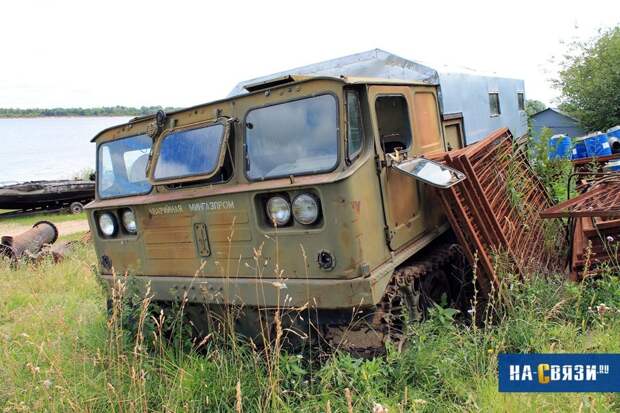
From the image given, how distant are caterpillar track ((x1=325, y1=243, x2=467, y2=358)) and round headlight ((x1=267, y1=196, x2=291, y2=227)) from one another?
802mm

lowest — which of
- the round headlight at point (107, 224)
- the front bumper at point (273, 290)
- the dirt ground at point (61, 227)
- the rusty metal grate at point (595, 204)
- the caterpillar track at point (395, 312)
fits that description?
the dirt ground at point (61, 227)

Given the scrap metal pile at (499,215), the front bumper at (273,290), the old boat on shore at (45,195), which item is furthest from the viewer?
the old boat on shore at (45,195)

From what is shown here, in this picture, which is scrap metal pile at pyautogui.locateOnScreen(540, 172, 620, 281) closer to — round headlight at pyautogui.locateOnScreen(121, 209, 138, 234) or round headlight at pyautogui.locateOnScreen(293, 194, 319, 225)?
round headlight at pyautogui.locateOnScreen(293, 194, 319, 225)

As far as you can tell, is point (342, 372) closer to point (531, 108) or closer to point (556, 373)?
point (556, 373)

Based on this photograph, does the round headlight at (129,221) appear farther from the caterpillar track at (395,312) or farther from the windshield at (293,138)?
the caterpillar track at (395,312)

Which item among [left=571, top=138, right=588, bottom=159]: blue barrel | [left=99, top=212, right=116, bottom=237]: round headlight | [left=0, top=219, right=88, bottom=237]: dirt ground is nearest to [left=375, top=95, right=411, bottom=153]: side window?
[left=99, top=212, right=116, bottom=237]: round headlight

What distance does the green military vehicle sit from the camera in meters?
3.30

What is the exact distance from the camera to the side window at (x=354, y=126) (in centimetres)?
341

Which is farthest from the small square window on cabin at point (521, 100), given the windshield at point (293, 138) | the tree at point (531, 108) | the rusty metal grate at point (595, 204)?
the windshield at point (293, 138)

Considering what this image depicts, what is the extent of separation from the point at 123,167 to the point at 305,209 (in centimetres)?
218

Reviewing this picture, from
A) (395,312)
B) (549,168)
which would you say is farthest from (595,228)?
(549,168)

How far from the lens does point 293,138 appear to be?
11.7 ft

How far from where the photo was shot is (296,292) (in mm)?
3389

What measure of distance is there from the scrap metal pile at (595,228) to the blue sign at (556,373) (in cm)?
222
